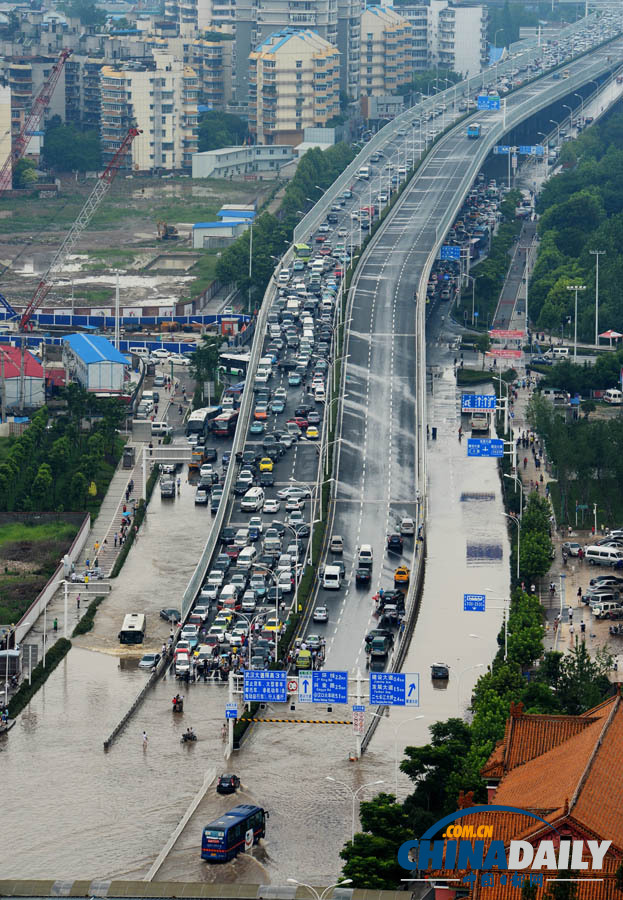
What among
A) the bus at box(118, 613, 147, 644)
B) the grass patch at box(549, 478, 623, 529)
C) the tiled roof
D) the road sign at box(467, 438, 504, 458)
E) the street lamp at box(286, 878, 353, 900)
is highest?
the road sign at box(467, 438, 504, 458)

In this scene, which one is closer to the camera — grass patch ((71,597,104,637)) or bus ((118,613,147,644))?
bus ((118,613,147,644))

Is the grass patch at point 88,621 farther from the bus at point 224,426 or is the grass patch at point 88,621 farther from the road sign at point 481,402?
the bus at point 224,426

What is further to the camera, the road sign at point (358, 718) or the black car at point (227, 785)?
the road sign at point (358, 718)

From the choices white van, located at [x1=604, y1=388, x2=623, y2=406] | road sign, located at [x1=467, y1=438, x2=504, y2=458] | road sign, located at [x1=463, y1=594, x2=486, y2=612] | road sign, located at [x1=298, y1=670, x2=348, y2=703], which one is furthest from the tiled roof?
white van, located at [x1=604, y1=388, x2=623, y2=406]

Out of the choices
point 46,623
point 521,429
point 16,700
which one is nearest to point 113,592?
point 46,623

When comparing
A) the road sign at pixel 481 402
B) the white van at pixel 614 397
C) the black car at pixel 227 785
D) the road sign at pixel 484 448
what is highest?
the road sign at pixel 481 402

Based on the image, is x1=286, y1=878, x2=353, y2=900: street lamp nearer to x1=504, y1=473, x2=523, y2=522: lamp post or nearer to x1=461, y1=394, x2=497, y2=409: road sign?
x1=504, y1=473, x2=523, y2=522: lamp post

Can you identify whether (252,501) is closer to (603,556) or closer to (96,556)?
(96,556)

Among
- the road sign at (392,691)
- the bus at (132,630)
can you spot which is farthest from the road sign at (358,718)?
the bus at (132,630)
